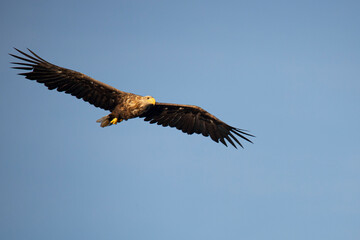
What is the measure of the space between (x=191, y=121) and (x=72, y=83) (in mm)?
4408

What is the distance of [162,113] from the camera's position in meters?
22.7

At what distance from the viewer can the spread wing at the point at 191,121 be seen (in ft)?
74.1

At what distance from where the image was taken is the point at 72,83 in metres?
21.3

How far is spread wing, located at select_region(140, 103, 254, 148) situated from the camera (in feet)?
74.1

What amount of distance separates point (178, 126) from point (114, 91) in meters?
2.85

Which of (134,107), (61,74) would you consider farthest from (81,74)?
(134,107)

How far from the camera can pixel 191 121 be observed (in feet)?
75.5

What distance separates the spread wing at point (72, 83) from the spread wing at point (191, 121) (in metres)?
1.53

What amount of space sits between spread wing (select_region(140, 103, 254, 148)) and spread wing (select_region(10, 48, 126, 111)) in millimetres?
1534

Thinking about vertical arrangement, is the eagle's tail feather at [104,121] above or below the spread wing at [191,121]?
A: below

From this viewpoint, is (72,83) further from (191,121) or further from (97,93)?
(191,121)

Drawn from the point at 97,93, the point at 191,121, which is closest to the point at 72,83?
the point at 97,93

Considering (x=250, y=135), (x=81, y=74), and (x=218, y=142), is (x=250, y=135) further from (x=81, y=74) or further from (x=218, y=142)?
(x=81, y=74)

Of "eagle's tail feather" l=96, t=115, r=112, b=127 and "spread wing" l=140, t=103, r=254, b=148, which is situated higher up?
"spread wing" l=140, t=103, r=254, b=148
